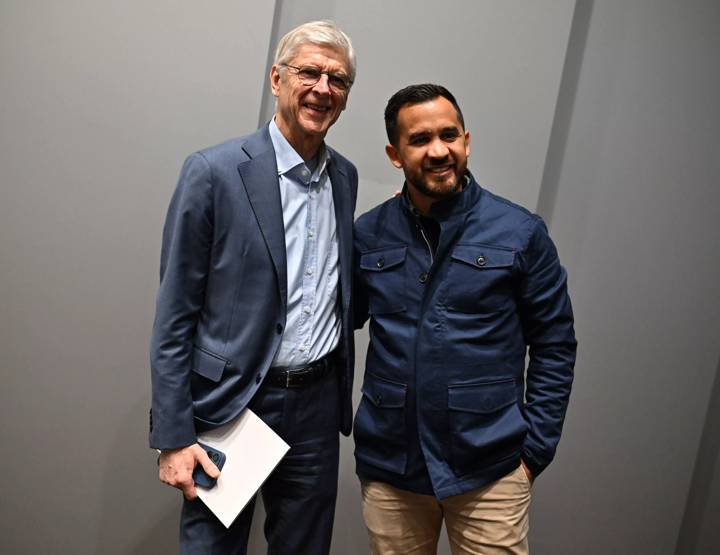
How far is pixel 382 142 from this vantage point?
7.57ft

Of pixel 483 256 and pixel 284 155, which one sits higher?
pixel 284 155

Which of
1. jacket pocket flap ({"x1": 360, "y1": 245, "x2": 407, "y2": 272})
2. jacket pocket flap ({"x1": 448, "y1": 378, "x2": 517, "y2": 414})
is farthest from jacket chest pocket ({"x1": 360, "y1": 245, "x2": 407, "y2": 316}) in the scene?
jacket pocket flap ({"x1": 448, "y1": 378, "x2": 517, "y2": 414})

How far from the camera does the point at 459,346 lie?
5.45 feet

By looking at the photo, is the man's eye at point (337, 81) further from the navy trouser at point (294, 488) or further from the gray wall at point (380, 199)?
the navy trouser at point (294, 488)

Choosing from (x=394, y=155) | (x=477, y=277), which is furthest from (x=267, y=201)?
(x=477, y=277)

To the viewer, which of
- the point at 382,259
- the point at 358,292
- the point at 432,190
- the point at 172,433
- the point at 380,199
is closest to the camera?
the point at 172,433

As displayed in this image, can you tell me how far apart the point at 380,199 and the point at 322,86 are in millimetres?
752

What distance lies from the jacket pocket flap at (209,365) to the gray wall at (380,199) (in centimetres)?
73

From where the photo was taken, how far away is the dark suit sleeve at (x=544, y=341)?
1694 millimetres

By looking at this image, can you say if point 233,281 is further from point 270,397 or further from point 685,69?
point 685,69

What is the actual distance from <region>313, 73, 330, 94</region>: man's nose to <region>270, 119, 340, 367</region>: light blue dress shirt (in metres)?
0.15

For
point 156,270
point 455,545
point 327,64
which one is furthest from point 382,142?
point 455,545

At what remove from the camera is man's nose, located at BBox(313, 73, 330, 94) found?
1628mm

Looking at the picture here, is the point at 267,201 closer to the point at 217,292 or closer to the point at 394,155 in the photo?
the point at 217,292
